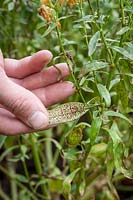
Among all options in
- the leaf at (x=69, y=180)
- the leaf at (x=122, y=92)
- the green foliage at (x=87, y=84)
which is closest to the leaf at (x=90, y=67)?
the green foliage at (x=87, y=84)

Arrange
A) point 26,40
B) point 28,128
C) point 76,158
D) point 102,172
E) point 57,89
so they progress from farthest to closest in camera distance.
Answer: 1. point 26,40
2. point 102,172
3. point 76,158
4. point 57,89
5. point 28,128

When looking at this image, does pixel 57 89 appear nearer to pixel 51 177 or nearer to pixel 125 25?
pixel 125 25

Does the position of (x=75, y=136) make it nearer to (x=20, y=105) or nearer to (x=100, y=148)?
(x=20, y=105)

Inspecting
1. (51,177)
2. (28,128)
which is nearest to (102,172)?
(51,177)

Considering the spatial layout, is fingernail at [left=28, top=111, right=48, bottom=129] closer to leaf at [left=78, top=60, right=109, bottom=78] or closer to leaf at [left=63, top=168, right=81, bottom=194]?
leaf at [left=78, top=60, right=109, bottom=78]

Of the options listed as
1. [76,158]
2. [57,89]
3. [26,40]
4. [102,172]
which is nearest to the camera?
[57,89]

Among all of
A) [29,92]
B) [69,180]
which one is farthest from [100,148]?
[29,92]
